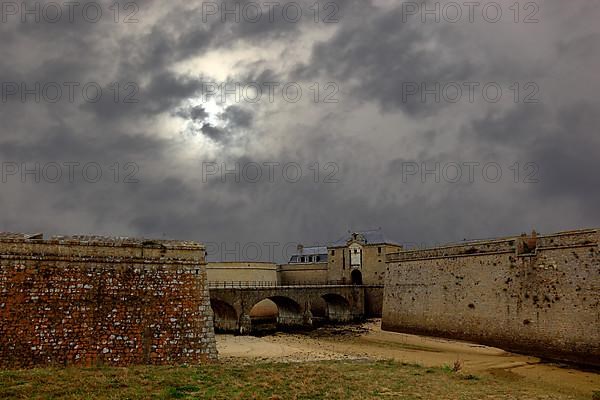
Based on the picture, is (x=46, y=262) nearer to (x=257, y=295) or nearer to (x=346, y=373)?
(x=346, y=373)

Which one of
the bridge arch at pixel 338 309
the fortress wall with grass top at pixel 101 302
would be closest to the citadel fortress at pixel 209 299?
the fortress wall with grass top at pixel 101 302

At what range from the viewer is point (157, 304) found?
1622 centimetres

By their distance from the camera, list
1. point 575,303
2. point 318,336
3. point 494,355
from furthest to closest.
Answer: point 318,336 < point 494,355 < point 575,303

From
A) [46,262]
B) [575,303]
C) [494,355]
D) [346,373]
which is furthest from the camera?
[494,355]

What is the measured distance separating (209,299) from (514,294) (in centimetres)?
1778

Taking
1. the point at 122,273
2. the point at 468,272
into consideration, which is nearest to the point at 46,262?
the point at 122,273

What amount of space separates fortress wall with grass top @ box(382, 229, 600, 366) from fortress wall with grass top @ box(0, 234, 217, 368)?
17.4 metres

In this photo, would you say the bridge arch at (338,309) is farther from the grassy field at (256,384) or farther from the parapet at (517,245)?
the grassy field at (256,384)

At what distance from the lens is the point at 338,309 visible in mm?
48406

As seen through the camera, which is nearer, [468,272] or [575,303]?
[575,303]

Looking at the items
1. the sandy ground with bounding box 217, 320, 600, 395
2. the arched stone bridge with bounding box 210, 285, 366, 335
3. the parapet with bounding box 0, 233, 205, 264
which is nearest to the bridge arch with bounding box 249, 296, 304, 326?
the arched stone bridge with bounding box 210, 285, 366, 335

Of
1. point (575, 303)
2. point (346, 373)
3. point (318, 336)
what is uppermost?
point (575, 303)

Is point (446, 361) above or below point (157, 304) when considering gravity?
below

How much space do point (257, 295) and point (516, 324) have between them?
19.6m
